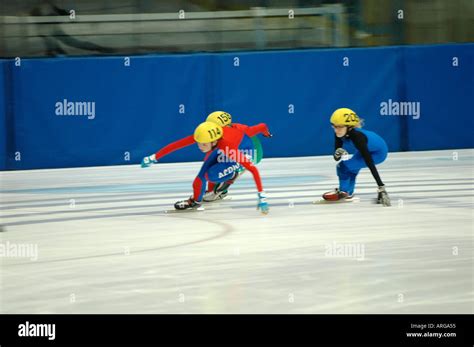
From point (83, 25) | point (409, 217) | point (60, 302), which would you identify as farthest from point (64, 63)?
point (60, 302)

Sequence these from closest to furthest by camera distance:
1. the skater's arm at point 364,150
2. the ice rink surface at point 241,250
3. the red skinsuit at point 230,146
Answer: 1. the ice rink surface at point 241,250
2. the red skinsuit at point 230,146
3. the skater's arm at point 364,150

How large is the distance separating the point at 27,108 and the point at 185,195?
602cm

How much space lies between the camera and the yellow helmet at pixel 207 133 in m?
10.9

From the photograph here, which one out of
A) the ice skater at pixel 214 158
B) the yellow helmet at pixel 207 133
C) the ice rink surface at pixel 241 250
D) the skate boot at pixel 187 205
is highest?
the yellow helmet at pixel 207 133

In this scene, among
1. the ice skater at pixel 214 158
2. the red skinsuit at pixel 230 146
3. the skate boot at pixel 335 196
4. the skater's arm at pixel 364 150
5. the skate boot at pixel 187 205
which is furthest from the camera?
the skate boot at pixel 335 196

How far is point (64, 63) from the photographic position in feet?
59.9

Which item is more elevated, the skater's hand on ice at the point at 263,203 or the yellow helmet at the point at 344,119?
the yellow helmet at the point at 344,119

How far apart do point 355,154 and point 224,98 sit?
7.27 metres

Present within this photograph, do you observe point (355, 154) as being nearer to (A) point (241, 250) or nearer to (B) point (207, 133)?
(B) point (207, 133)

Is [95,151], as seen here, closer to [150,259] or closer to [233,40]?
[233,40]

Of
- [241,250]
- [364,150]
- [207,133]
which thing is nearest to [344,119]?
[364,150]

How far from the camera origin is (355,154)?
38.5 feet

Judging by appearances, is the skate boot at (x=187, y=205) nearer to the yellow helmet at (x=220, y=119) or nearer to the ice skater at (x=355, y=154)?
the yellow helmet at (x=220, y=119)

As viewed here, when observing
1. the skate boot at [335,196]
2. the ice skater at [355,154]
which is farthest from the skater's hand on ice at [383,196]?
the skate boot at [335,196]
